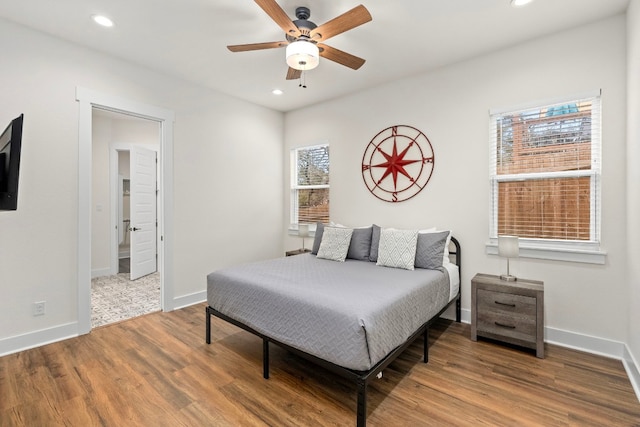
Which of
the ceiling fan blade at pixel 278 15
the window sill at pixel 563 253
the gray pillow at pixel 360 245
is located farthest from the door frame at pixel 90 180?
the window sill at pixel 563 253

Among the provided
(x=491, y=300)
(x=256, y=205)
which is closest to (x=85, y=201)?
(x=256, y=205)

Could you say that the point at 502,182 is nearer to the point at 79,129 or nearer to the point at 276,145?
the point at 276,145

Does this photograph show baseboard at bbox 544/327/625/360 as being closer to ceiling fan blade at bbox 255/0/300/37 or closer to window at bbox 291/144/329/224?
window at bbox 291/144/329/224

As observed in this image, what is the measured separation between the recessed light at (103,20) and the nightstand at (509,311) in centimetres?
410

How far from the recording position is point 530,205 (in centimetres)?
301

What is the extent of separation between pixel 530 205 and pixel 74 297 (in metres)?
4.66

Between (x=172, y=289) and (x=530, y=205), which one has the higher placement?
(x=530, y=205)

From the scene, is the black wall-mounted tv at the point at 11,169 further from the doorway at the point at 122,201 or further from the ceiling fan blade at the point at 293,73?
the doorway at the point at 122,201

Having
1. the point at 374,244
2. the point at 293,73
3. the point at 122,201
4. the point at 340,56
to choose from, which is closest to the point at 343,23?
the point at 340,56

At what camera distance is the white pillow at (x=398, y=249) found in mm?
3072

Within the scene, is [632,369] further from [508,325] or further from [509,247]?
[509,247]

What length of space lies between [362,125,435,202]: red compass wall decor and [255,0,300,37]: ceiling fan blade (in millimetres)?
1968

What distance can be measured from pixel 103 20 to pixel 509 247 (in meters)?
4.17

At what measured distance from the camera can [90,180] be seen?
3113mm
